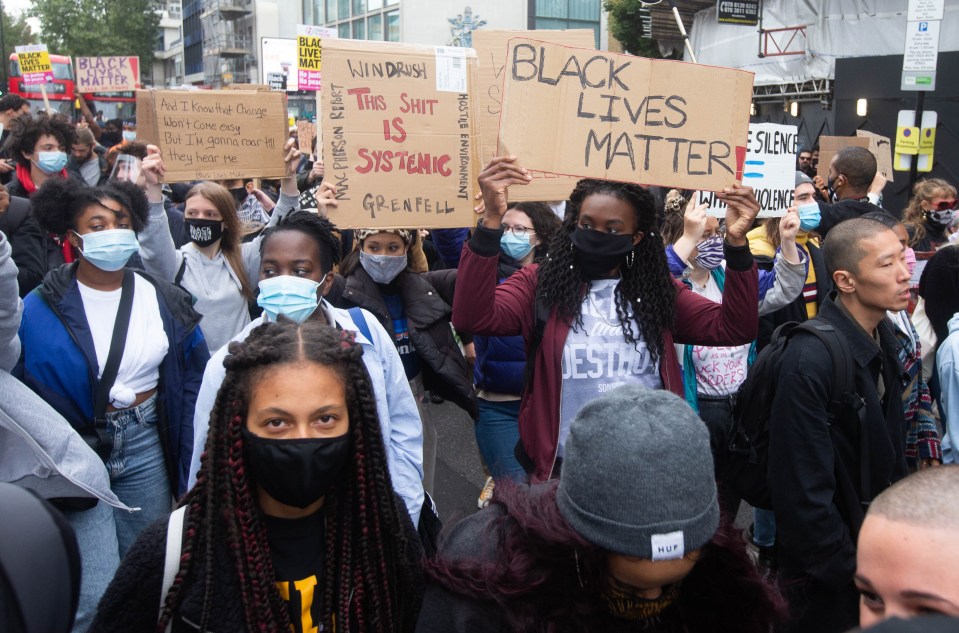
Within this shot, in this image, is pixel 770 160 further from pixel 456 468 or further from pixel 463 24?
pixel 463 24

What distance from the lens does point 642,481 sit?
5.16 feet

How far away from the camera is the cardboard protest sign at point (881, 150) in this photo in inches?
343

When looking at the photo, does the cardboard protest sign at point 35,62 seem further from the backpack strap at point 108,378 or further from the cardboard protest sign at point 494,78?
the backpack strap at point 108,378

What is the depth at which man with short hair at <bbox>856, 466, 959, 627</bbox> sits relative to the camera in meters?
1.24

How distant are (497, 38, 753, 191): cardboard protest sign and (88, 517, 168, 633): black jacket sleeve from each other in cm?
197

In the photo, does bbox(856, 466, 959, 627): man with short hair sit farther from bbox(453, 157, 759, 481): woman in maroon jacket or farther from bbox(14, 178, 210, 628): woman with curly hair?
bbox(14, 178, 210, 628): woman with curly hair

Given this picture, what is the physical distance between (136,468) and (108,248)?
0.94 metres

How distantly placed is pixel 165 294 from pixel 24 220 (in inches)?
65.2

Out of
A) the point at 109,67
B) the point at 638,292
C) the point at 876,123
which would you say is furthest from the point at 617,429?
the point at 876,123

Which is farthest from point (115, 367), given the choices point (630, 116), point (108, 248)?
point (630, 116)

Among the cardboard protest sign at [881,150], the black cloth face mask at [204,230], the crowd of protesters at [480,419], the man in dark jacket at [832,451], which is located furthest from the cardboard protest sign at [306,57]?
the man in dark jacket at [832,451]

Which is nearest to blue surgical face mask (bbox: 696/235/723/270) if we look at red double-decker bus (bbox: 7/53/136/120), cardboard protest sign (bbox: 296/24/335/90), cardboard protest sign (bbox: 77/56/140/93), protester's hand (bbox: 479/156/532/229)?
protester's hand (bbox: 479/156/532/229)

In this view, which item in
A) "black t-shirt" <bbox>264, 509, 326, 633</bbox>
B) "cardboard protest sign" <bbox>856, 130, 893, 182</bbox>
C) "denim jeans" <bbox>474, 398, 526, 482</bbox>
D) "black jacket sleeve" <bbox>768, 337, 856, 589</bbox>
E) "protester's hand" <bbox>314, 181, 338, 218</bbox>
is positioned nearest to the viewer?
"black t-shirt" <bbox>264, 509, 326, 633</bbox>

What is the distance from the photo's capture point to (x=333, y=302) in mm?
4160
